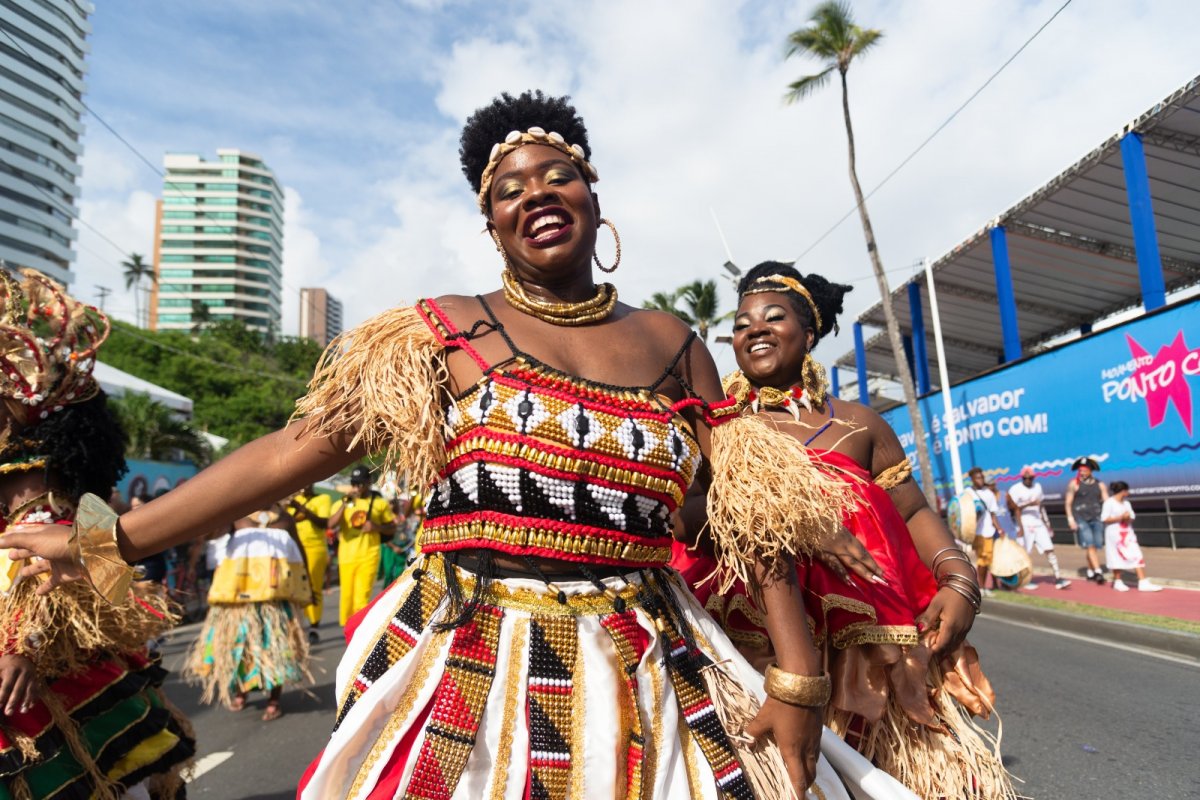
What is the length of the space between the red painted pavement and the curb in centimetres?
62

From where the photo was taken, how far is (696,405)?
177cm

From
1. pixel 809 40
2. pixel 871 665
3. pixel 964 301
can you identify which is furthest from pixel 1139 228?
pixel 871 665

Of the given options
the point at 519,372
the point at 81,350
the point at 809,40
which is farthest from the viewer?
the point at 809,40

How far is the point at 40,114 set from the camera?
749 inches

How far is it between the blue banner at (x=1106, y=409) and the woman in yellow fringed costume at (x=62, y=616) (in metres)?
13.5

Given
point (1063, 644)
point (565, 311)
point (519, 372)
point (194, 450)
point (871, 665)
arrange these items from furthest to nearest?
1. point (194, 450)
2. point (1063, 644)
3. point (871, 665)
4. point (565, 311)
5. point (519, 372)

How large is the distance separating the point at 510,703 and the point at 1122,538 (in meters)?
11.7

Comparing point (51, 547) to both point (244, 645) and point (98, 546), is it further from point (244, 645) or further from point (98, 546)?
point (244, 645)

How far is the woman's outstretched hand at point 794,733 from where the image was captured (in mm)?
1562

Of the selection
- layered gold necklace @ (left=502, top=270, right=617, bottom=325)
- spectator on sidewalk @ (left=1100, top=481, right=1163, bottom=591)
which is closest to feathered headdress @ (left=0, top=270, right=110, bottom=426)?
layered gold necklace @ (left=502, top=270, right=617, bottom=325)

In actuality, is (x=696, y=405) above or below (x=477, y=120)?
below

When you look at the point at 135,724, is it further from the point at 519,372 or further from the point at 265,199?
the point at 265,199

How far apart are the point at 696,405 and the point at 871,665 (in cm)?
107

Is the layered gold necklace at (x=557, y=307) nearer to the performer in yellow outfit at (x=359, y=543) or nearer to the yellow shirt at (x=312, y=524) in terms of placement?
the performer in yellow outfit at (x=359, y=543)
